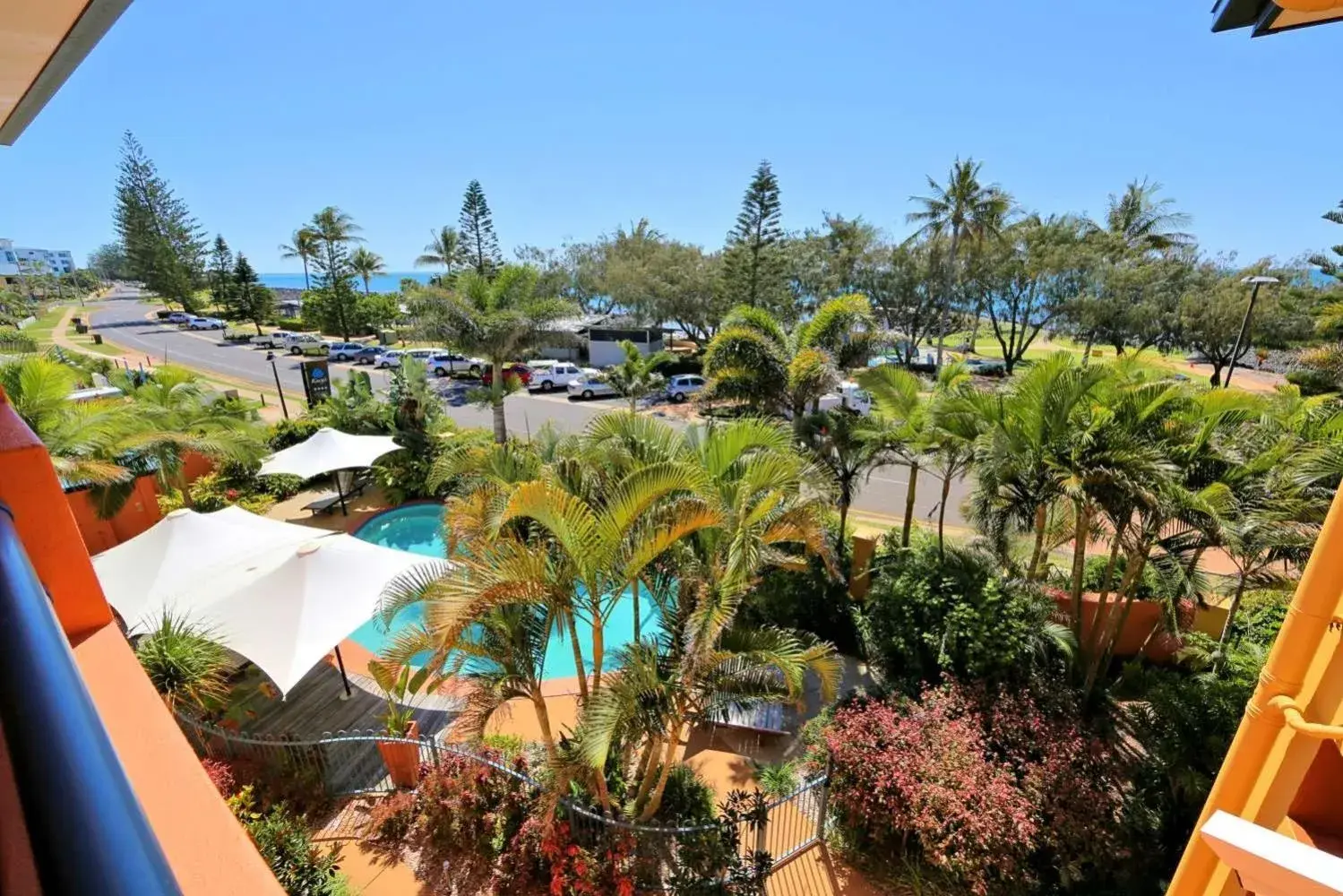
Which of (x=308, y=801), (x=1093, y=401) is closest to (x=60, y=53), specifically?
(x=308, y=801)

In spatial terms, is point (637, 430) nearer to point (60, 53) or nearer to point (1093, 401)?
point (1093, 401)

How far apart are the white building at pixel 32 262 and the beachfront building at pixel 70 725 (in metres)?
116

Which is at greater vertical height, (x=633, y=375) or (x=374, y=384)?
(x=633, y=375)

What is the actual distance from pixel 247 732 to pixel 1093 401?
10769mm

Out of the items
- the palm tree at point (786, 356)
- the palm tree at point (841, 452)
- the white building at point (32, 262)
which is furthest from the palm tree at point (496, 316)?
the white building at point (32, 262)

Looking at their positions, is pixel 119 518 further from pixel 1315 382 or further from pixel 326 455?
pixel 1315 382

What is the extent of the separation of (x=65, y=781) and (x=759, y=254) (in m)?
32.1

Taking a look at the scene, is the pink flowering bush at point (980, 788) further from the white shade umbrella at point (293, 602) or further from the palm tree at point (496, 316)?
the palm tree at point (496, 316)

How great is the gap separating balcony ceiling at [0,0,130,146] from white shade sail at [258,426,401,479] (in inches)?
462

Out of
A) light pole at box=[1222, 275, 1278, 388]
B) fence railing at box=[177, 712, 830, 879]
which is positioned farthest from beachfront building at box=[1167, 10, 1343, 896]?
light pole at box=[1222, 275, 1278, 388]

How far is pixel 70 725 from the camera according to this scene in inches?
25.6

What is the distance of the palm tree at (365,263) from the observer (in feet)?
146

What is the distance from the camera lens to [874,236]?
106 ft

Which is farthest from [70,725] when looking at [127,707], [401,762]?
[401,762]
